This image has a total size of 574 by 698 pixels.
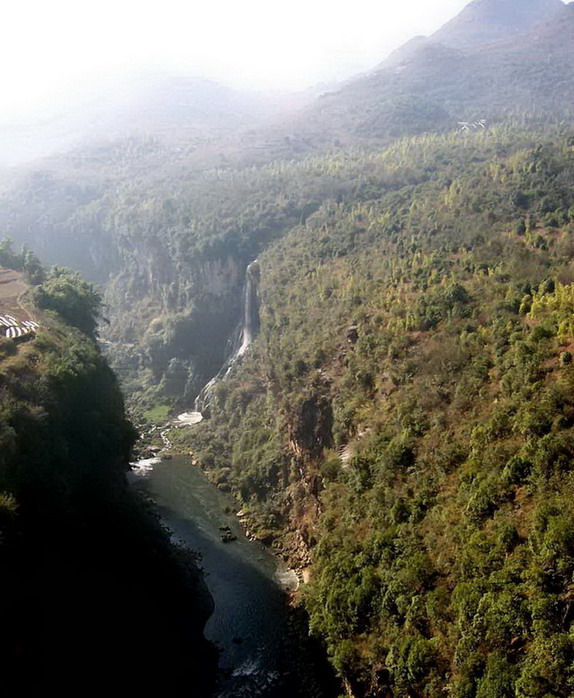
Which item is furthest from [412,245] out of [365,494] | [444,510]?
[444,510]

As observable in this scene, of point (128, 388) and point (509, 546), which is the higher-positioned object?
point (509, 546)

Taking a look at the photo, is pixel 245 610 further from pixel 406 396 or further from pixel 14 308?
pixel 14 308

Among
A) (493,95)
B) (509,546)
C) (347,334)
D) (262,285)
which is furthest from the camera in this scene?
(493,95)

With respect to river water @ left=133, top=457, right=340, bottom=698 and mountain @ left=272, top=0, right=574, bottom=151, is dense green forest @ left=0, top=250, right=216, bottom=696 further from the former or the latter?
mountain @ left=272, top=0, right=574, bottom=151

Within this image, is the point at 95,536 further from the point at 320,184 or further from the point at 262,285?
the point at 320,184

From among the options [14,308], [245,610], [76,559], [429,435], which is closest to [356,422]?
[429,435]
